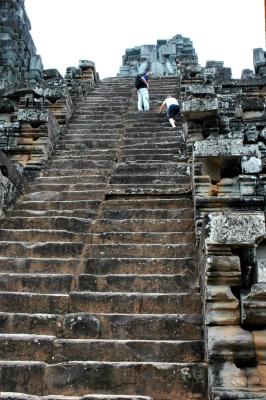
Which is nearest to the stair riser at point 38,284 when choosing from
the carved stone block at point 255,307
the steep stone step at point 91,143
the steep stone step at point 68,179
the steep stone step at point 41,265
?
the steep stone step at point 41,265

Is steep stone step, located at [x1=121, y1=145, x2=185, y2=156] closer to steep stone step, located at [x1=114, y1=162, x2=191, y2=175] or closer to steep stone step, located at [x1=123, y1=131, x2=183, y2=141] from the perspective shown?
steep stone step, located at [x1=114, y1=162, x2=191, y2=175]

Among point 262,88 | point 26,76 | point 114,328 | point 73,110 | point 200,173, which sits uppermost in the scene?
point 26,76

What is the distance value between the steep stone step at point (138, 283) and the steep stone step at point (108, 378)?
1066 millimetres

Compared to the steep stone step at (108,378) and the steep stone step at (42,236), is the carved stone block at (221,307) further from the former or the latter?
the steep stone step at (42,236)

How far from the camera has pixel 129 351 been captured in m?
4.28

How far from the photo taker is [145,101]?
11.8 m

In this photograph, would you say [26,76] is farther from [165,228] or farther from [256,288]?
[256,288]

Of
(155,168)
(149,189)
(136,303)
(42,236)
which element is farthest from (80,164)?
(136,303)

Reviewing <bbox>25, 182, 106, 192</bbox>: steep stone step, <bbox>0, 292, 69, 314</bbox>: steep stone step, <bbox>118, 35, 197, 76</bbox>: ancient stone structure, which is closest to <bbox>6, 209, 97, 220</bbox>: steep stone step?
<bbox>25, 182, 106, 192</bbox>: steep stone step

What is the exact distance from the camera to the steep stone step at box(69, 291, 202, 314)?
478cm

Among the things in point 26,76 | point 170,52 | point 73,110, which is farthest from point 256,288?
point 170,52

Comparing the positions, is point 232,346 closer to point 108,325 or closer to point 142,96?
point 108,325

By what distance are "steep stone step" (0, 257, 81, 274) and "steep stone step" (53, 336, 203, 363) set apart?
46.7 inches

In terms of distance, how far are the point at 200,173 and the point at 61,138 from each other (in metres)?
3.97
